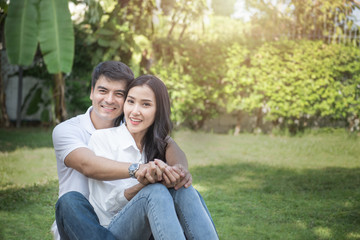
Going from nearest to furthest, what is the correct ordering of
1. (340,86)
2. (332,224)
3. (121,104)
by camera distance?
(121,104), (332,224), (340,86)

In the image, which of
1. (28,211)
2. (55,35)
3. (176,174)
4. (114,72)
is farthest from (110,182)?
(28,211)

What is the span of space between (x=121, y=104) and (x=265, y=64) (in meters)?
6.33

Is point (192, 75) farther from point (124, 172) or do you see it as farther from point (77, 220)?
point (77, 220)

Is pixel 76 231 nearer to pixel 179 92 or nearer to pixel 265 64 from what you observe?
pixel 179 92

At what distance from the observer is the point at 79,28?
8.24 m

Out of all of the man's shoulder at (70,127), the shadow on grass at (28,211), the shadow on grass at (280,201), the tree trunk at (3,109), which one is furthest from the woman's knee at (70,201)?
the tree trunk at (3,109)

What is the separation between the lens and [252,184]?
206 inches

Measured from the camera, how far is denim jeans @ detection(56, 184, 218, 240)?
2.16 metres

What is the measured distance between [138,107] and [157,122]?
0.18m

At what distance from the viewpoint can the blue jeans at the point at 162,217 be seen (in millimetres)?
2203

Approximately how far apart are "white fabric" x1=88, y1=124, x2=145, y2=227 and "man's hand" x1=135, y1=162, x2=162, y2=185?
23cm

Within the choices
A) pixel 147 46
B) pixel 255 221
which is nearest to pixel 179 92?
pixel 147 46

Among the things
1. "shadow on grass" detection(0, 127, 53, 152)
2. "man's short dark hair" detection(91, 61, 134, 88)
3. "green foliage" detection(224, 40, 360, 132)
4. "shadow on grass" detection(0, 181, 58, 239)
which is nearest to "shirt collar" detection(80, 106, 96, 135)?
"man's short dark hair" detection(91, 61, 134, 88)

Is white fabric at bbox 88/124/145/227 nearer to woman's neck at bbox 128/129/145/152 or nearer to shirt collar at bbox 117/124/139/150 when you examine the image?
shirt collar at bbox 117/124/139/150
